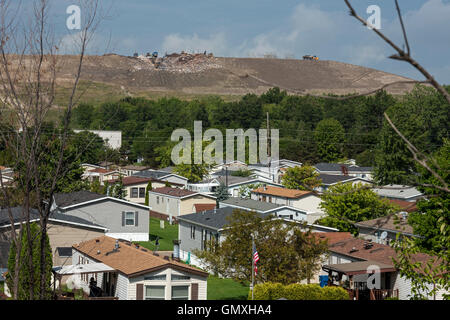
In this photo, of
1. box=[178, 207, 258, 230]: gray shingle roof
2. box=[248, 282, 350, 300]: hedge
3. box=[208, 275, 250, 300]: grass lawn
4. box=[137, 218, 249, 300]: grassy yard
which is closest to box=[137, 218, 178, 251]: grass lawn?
box=[137, 218, 249, 300]: grassy yard

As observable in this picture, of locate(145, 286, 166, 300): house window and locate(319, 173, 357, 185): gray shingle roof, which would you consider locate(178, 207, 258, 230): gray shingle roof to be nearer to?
locate(145, 286, 166, 300): house window

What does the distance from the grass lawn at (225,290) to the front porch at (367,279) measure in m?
3.96

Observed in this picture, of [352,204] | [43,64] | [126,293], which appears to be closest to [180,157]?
[352,204]

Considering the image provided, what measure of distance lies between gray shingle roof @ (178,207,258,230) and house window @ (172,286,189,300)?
34.0 ft

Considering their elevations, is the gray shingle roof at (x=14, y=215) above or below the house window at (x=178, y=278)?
above

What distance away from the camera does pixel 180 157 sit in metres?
70.9

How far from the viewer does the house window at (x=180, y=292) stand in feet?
66.3

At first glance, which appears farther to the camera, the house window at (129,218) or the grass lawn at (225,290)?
the house window at (129,218)

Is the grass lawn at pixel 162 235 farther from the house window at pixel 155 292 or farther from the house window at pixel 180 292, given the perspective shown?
the house window at pixel 155 292

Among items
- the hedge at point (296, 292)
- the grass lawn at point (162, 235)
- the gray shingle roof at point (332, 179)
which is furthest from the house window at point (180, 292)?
the gray shingle roof at point (332, 179)

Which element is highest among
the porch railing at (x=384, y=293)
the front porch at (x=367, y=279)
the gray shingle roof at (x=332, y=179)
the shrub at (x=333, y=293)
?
the gray shingle roof at (x=332, y=179)

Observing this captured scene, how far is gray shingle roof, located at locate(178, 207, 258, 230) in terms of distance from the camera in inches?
1251

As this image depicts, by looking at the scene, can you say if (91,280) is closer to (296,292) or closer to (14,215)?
(14,215)

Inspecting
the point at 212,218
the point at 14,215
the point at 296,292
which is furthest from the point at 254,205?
the point at 296,292
